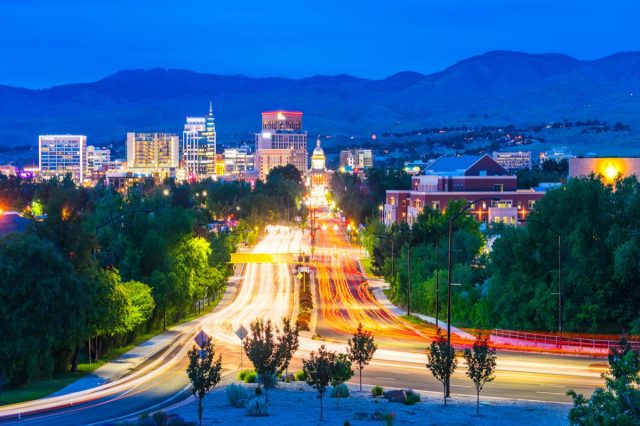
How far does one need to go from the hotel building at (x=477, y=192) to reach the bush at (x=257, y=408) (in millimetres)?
92168

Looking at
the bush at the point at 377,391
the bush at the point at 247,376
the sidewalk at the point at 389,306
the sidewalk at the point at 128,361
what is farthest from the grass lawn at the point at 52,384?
the sidewalk at the point at 389,306

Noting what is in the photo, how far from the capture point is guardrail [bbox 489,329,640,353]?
5319 cm

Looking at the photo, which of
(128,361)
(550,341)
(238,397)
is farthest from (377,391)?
(550,341)

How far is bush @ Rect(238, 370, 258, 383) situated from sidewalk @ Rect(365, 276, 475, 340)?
57.9ft

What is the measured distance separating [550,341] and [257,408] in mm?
23936

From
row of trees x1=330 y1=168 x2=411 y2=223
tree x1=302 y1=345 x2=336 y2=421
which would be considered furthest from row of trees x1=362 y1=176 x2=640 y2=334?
row of trees x1=330 y1=168 x2=411 y2=223

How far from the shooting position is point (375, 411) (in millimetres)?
35969

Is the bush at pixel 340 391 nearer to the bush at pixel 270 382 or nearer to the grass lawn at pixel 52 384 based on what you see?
the bush at pixel 270 382

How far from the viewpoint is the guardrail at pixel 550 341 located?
53.2 metres

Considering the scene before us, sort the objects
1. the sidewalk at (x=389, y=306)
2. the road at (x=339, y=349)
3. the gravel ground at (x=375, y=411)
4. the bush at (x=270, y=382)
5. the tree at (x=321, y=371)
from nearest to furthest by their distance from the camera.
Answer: the gravel ground at (x=375, y=411) → the tree at (x=321, y=371) → the road at (x=339, y=349) → the bush at (x=270, y=382) → the sidewalk at (x=389, y=306)

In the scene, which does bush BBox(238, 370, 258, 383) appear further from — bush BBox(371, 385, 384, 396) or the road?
bush BBox(371, 385, 384, 396)

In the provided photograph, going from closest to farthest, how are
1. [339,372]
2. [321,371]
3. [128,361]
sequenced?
[321,371] → [339,372] → [128,361]

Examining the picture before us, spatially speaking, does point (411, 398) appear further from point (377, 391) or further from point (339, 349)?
point (339, 349)

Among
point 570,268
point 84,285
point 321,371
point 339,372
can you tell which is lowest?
point 339,372
